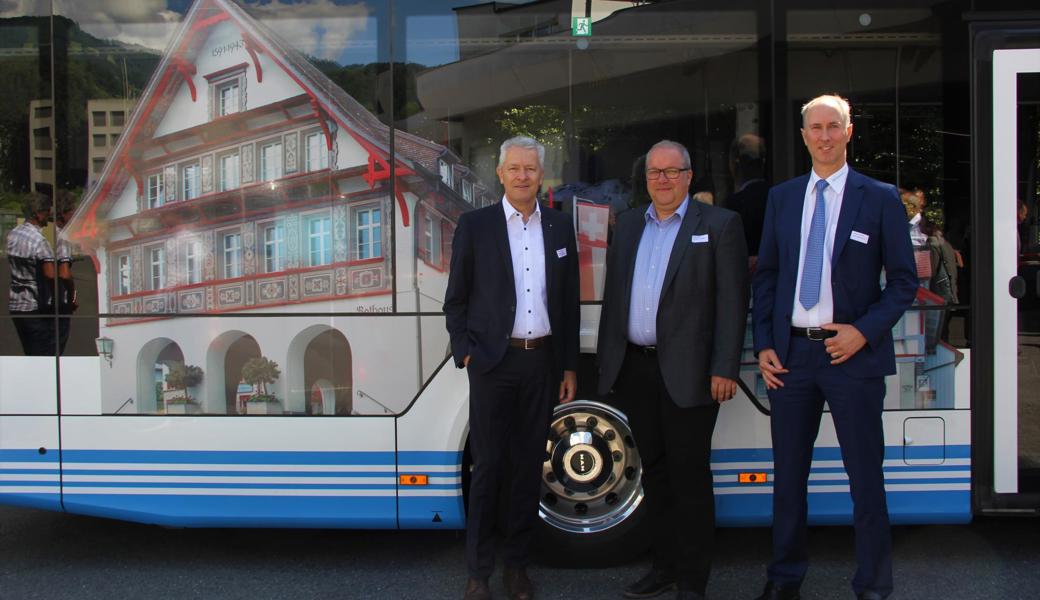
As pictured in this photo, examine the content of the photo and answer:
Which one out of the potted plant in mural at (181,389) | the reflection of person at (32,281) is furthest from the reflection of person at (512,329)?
the reflection of person at (32,281)

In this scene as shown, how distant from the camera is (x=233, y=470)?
13.6ft

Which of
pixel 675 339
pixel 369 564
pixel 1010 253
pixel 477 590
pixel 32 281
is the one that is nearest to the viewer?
pixel 675 339

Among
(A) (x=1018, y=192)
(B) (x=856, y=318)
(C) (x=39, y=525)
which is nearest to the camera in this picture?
(B) (x=856, y=318)

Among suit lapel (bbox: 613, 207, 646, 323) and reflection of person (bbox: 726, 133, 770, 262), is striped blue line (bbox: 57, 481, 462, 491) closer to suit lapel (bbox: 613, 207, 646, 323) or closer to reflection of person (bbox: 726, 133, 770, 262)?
suit lapel (bbox: 613, 207, 646, 323)

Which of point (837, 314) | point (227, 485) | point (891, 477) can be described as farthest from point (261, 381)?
point (891, 477)

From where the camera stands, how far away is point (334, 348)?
4125mm

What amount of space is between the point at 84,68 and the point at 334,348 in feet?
5.79

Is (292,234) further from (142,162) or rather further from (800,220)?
(800,220)

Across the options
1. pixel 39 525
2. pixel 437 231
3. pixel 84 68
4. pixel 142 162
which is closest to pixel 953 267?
pixel 437 231

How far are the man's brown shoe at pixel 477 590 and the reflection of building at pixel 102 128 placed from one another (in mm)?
2548

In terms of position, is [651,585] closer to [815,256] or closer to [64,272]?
[815,256]

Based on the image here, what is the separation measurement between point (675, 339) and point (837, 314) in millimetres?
630

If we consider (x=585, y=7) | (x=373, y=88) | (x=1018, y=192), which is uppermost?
(x=585, y=7)

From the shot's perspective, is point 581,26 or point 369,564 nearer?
point 581,26
